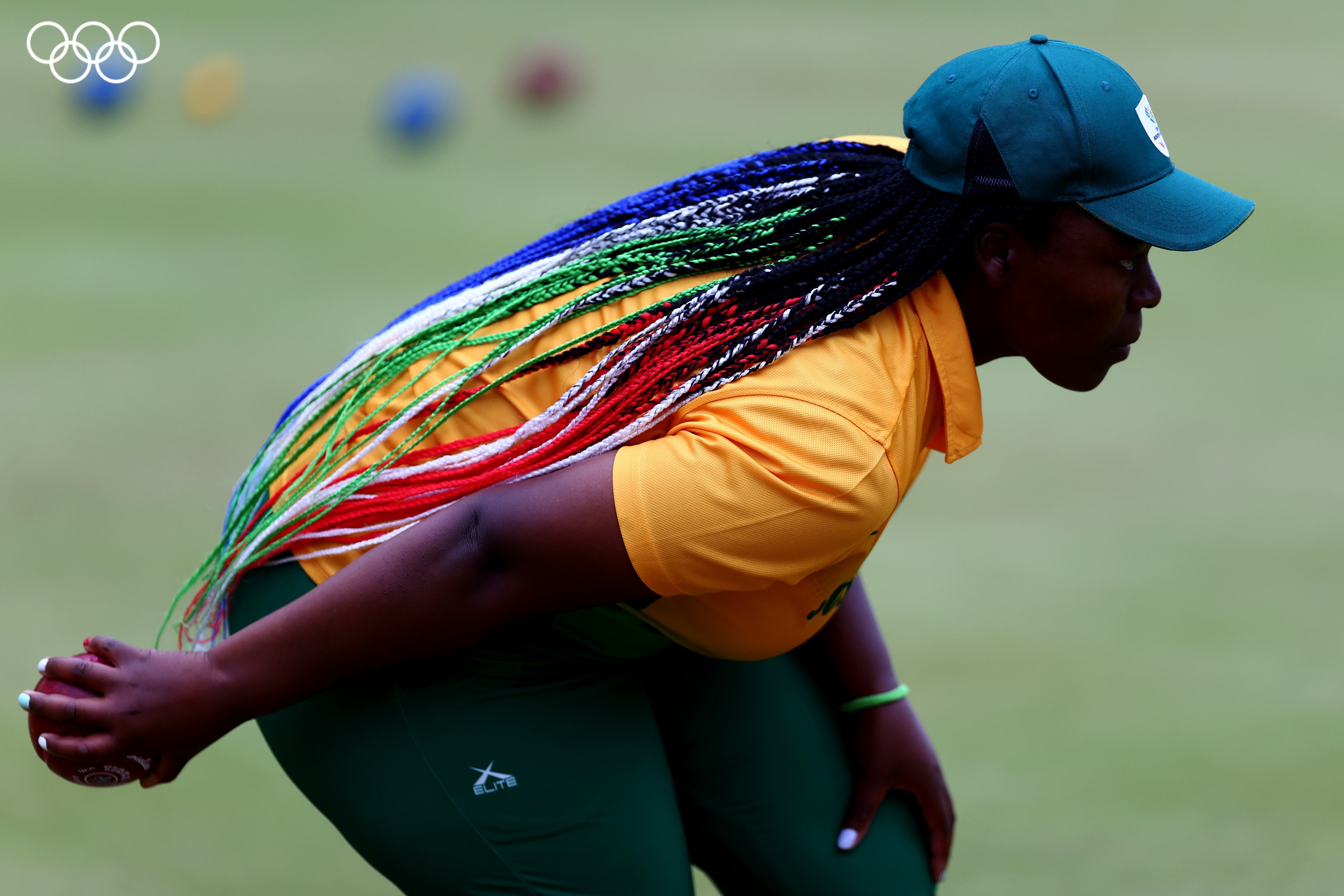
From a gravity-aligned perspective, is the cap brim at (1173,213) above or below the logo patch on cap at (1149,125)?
below

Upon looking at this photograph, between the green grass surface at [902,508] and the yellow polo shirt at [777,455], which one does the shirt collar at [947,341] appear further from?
the green grass surface at [902,508]

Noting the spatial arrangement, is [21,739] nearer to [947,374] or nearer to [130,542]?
[130,542]

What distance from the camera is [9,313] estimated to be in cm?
559

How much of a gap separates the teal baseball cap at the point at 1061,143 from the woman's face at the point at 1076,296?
31mm

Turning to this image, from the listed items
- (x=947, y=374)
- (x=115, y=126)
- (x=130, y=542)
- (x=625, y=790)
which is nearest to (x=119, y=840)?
(x=130, y=542)

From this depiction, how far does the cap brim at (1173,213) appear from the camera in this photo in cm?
152

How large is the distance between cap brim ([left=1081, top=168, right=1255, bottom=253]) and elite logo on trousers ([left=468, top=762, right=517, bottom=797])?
92 cm

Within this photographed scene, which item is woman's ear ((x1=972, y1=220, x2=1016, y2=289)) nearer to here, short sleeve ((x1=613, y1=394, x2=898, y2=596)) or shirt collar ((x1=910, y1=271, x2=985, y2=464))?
shirt collar ((x1=910, y1=271, x2=985, y2=464))

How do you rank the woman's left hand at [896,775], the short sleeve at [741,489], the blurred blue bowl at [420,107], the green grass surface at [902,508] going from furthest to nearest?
the blurred blue bowl at [420,107], the green grass surface at [902,508], the woman's left hand at [896,775], the short sleeve at [741,489]

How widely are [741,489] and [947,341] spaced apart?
0.32 m

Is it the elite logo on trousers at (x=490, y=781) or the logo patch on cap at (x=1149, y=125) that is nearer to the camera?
the logo patch on cap at (x=1149, y=125)

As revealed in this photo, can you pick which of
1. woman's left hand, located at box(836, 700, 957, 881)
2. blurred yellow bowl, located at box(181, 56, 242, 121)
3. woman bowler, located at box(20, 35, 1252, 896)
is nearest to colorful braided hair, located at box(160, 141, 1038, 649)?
woman bowler, located at box(20, 35, 1252, 896)

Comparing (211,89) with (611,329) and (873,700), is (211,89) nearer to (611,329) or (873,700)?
(873,700)

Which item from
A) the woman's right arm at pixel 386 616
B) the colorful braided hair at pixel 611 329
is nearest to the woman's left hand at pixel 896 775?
the woman's right arm at pixel 386 616
